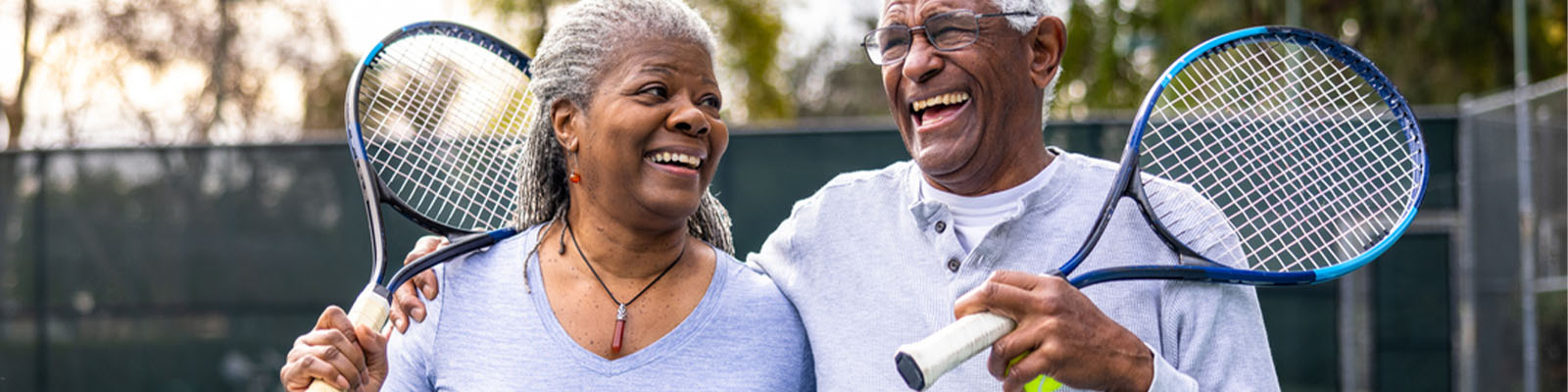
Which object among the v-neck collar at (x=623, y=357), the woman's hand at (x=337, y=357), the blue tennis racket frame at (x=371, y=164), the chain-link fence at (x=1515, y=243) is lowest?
the chain-link fence at (x=1515, y=243)

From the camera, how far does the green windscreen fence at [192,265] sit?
23.7 feet

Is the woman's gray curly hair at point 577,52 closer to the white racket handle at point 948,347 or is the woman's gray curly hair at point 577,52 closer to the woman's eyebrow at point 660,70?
the woman's eyebrow at point 660,70

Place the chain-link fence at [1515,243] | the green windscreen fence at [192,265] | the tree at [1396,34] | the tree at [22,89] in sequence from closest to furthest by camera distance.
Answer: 1. the chain-link fence at [1515,243]
2. the green windscreen fence at [192,265]
3. the tree at [1396,34]
4. the tree at [22,89]

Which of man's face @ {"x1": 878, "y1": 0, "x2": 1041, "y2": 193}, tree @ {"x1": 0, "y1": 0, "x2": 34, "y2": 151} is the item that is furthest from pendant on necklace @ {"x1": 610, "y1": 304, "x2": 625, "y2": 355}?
tree @ {"x1": 0, "y1": 0, "x2": 34, "y2": 151}

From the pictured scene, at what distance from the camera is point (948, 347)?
6.72ft

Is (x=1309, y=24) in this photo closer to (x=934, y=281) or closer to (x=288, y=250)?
(x=288, y=250)

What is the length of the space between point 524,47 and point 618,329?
16.1 m

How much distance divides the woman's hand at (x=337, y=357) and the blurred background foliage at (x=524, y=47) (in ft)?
33.7

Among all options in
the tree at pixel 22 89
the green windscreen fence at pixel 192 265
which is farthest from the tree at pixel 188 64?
the green windscreen fence at pixel 192 265

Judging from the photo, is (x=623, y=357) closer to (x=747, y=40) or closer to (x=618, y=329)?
(x=618, y=329)

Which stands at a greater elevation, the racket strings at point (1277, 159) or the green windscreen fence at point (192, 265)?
the racket strings at point (1277, 159)

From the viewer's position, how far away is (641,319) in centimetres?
258

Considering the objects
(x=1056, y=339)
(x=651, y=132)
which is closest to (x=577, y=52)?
(x=651, y=132)

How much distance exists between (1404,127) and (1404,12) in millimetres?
10861
